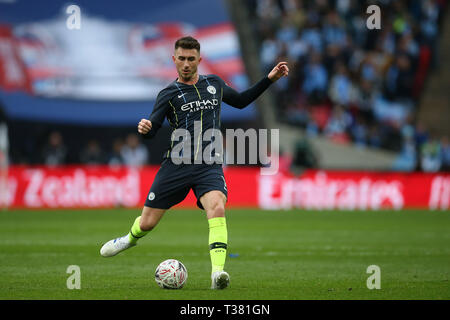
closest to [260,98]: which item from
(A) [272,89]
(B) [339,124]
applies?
(A) [272,89]

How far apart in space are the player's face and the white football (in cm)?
186

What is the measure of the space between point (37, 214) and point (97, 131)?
6.92 metres

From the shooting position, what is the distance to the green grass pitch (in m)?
7.30

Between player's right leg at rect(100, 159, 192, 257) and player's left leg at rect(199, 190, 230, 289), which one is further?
player's right leg at rect(100, 159, 192, 257)

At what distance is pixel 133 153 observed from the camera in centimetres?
2378

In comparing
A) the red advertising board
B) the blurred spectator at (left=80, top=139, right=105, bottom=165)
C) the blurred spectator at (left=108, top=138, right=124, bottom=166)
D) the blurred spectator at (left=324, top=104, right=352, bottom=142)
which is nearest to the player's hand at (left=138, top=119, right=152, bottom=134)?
the red advertising board

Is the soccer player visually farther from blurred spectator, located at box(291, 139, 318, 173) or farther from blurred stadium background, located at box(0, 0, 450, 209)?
blurred spectator, located at box(291, 139, 318, 173)

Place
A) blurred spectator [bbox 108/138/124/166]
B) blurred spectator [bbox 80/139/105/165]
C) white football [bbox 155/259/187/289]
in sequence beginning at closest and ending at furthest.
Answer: white football [bbox 155/259/187/289] → blurred spectator [bbox 80/139/105/165] → blurred spectator [bbox 108/138/124/166]

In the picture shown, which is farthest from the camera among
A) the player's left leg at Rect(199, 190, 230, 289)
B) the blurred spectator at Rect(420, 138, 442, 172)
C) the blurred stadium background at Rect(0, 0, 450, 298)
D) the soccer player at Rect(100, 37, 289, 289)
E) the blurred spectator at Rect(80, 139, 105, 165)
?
the blurred spectator at Rect(420, 138, 442, 172)

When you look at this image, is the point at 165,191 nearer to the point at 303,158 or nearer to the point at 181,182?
the point at 181,182

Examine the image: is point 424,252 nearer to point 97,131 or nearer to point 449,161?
point 449,161

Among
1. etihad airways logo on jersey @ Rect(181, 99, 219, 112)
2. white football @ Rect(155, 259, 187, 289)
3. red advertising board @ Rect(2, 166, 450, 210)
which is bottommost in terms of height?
white football @ Rect(155, 259, 187, 289)

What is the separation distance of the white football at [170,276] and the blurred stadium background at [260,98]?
47.5 ft
